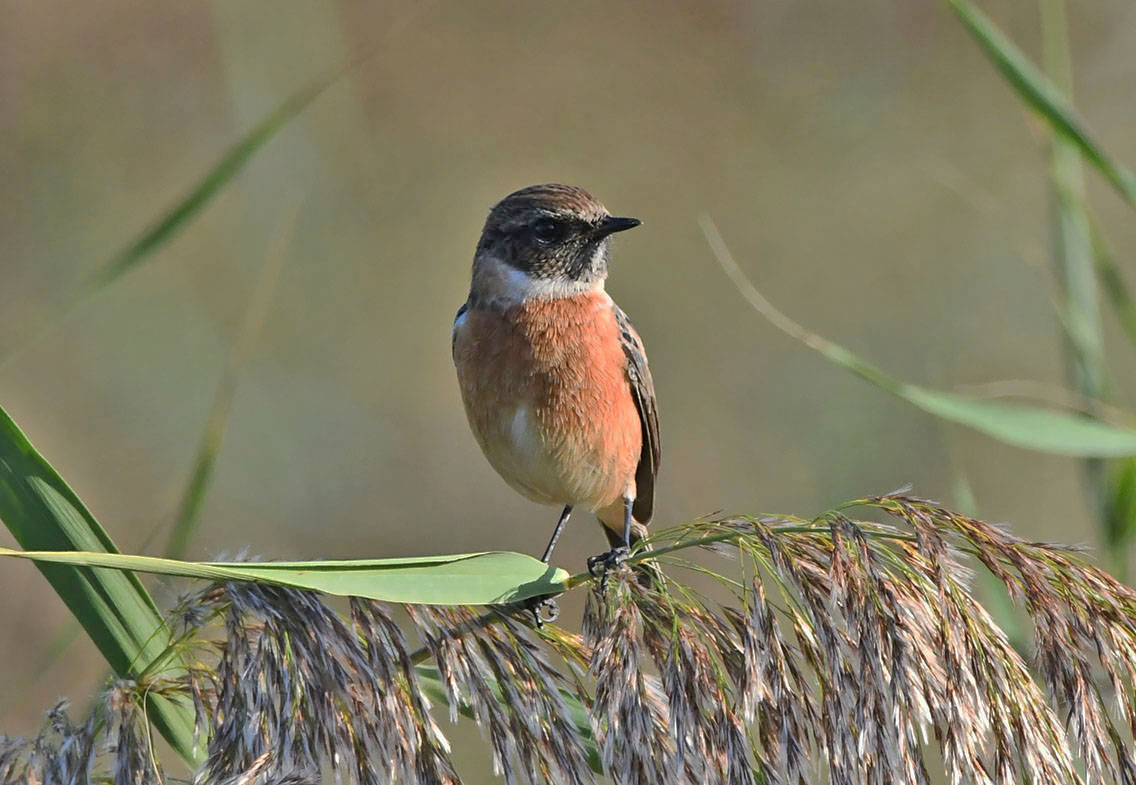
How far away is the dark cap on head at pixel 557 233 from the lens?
3580 millimetres

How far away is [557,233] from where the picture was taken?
3600 mm

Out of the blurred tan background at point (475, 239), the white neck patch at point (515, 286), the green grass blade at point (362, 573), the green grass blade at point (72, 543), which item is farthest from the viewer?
the blurred tan background at point (475, 239)

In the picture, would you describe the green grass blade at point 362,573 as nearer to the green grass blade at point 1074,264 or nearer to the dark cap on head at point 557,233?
the green grass blade at point 1074,264

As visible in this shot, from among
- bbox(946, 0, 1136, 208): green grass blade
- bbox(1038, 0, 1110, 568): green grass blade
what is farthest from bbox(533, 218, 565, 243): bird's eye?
bbox(946, 0, 1136, 208): green grass blade

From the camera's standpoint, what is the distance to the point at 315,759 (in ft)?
5.96

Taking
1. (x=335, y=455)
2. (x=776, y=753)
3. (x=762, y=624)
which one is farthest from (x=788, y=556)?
(x=335, y=455)

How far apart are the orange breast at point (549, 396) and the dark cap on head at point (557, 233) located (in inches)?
4.3

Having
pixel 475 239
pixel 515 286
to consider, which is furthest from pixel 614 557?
pixel 475 239

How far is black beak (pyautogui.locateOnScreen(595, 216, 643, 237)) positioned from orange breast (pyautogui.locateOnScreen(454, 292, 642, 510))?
0.66 feet

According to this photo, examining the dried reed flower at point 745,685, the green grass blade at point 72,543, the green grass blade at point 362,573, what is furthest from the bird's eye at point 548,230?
the green grass blade at point 72,543

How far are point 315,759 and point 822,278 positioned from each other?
4388 millimetres

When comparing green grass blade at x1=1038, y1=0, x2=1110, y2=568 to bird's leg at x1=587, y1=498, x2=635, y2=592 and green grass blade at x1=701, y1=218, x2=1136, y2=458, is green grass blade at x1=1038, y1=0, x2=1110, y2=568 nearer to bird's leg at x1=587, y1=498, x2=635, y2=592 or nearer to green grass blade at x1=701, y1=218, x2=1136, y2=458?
green grass blade at x1=701, y1=218, x2=1136, y2=458

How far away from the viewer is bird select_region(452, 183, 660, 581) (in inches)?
134

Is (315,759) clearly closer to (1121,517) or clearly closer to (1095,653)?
(1095,653)
